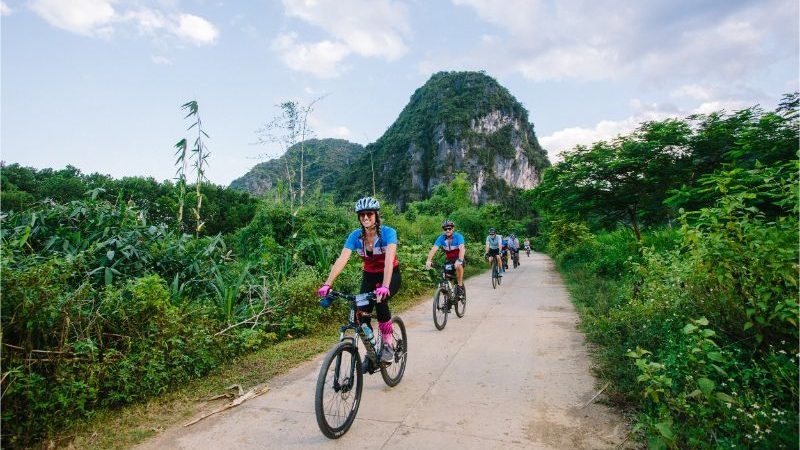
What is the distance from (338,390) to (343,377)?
7.7 inches

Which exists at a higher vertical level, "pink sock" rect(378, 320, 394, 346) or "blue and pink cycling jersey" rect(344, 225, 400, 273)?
"blue and pink cycling jersey" rect(344, 225, 400, 273)

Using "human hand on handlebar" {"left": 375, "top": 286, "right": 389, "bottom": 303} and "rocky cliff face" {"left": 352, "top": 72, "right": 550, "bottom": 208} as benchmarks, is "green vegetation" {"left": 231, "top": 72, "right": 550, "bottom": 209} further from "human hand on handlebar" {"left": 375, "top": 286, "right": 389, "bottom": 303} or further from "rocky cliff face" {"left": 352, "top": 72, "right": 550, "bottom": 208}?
"human hand on handlebar" {"left": 375, "top": 286, "right": 389, "bottom": 303}

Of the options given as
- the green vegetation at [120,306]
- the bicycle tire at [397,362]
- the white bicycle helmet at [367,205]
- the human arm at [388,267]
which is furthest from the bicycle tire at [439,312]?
the white bicycle helmet at [367,205]

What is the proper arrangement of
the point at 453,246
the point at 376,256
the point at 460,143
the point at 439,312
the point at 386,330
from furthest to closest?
the point at 460,143
the point at 453,246
the point at 439,312
the point at 376,256
the point at 386,330

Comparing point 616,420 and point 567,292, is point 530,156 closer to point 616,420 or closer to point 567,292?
point 567,292

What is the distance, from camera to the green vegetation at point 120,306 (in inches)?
126

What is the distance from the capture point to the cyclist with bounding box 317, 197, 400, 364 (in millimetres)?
4184

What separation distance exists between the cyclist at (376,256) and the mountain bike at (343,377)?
152 millimetres

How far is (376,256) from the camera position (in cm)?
449

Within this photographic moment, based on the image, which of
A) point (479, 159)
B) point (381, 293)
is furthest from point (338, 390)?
point (479, 159)

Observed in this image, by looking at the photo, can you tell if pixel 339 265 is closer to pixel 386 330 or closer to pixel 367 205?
pixel 367 205

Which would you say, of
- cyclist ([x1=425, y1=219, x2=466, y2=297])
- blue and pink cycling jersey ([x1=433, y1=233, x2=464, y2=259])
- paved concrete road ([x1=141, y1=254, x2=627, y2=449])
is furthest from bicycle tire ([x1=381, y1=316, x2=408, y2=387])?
blue and pink cycling jersey ([x1=433, y1=233, x2=464, y2=259])

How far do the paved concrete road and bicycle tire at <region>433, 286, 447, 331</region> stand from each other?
27.4 inches

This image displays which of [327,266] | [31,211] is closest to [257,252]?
[327,266]
